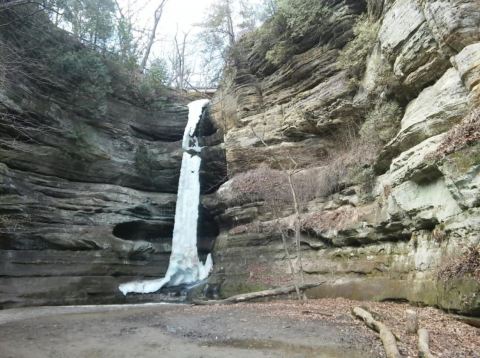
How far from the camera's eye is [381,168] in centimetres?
1289

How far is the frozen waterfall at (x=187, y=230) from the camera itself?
1889 centimetres

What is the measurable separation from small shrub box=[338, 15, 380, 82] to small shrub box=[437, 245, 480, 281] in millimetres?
9554

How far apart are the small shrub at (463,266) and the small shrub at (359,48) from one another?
31.3ft

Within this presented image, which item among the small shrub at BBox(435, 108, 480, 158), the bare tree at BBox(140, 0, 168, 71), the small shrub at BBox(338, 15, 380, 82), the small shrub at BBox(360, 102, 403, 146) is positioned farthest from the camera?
the bare tree at BBox(140, 0, 168, 71)

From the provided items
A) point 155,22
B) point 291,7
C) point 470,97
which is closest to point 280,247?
point 470,97

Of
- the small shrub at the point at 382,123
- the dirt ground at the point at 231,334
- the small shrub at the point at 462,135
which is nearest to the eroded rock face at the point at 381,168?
the small shrub at the point at 462,135

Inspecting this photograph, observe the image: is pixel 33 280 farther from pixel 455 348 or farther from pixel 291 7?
pixel 291 7

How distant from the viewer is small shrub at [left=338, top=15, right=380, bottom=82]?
14.8 meters

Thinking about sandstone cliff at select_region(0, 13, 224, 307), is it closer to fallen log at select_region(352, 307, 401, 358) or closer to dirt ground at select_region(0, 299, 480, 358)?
dirt ground at select_region(0, 299, 480, 358)

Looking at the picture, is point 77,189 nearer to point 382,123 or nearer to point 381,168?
point 381,168

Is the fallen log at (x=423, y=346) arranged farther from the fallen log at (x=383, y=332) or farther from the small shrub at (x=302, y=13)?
the small shrub at (x=302, y=13)

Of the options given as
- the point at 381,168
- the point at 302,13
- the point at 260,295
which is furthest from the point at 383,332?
the point at 302,13

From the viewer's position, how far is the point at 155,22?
32.4 m

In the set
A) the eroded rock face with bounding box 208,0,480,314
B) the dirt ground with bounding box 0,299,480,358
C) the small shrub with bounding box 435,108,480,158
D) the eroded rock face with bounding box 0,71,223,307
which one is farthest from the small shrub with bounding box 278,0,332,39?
the dirt ground with bounding box 0,299,480,358
